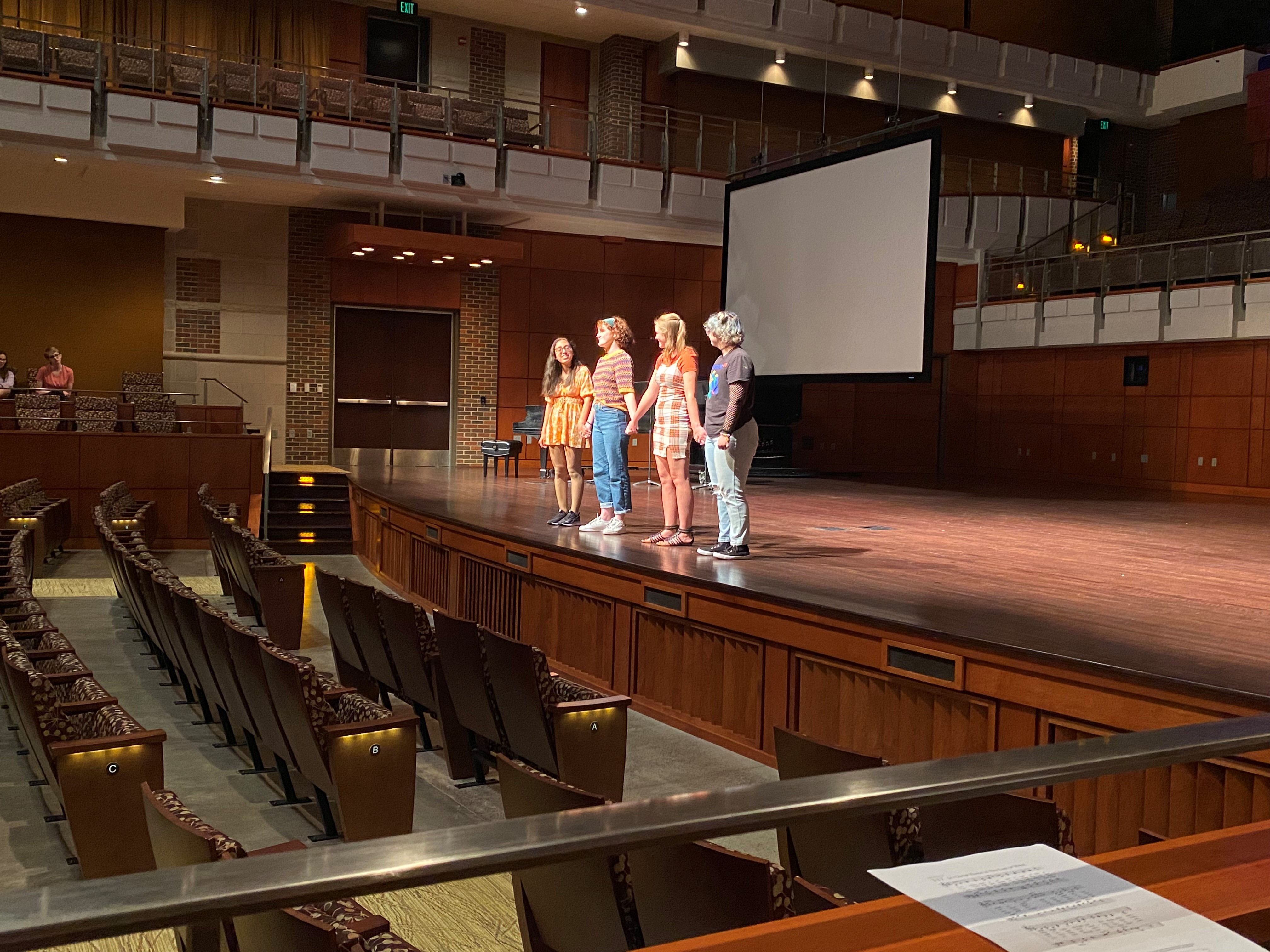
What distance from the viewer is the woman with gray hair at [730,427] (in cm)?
544

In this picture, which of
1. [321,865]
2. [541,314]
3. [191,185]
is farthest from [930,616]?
[541,314]

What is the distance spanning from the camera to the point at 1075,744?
1170 mm

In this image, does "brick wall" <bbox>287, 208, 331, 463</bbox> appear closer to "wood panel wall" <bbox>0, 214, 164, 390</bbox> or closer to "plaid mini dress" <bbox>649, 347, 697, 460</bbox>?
"wood panel wall" <bbox>0, 214, 164, 390</bbox>

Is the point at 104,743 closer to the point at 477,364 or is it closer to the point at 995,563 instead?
the point at 995,563

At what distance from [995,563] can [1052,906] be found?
5200mm

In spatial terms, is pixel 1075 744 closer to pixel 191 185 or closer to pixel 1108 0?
pixel 191 185

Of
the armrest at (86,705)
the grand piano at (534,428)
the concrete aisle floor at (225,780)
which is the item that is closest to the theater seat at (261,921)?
the concrete aisle floor at (225,780)

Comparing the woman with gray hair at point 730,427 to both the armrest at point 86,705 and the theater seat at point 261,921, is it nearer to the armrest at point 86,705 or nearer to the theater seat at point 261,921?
the armrest at point 86,705

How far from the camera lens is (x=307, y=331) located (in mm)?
13773

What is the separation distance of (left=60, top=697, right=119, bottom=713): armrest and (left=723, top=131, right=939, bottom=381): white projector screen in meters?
7.22

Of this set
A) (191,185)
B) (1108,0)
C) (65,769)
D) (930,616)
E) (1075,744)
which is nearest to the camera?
(1075,744)

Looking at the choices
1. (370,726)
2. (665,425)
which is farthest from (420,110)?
(370,726)

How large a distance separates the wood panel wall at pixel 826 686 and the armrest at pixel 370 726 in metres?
1.27

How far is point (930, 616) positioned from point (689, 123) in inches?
422
